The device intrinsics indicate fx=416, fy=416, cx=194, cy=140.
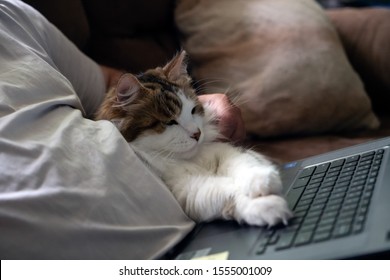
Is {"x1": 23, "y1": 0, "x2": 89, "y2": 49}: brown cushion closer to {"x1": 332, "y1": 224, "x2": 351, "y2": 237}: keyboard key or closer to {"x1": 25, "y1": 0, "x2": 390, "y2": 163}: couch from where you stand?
{"x1": 25, "y1": 0, "x2": 390, "y2": 163}: couch

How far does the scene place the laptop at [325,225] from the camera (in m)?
0.53

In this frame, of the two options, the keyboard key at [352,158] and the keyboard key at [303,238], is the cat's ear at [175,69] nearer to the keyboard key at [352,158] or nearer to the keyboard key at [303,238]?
the keyboard key at [352,158]

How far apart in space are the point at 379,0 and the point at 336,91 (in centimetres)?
131

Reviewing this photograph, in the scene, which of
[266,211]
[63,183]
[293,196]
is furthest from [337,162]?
[63,183]

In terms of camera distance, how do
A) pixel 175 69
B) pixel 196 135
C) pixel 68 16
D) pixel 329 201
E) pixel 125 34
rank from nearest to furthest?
pixel 329 201 → pixel 196 135 → pixel 175 69 → pixel 68 16 → pixel 125 34

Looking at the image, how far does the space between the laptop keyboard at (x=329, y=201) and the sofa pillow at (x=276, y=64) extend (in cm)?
54

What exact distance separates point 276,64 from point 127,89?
2.24 ft

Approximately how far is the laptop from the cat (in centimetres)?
6

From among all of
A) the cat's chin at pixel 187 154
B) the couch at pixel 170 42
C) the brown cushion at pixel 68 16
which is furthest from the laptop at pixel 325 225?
the brown cushion at pixel 68 16

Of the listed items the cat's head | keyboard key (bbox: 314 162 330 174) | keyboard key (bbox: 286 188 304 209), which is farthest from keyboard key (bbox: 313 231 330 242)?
the cat's head

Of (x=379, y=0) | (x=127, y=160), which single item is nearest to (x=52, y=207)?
(x=127, y=160)

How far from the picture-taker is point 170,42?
1650 millimetres

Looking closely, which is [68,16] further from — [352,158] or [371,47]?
[371,47]

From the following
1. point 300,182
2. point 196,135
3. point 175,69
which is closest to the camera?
point 300,182
